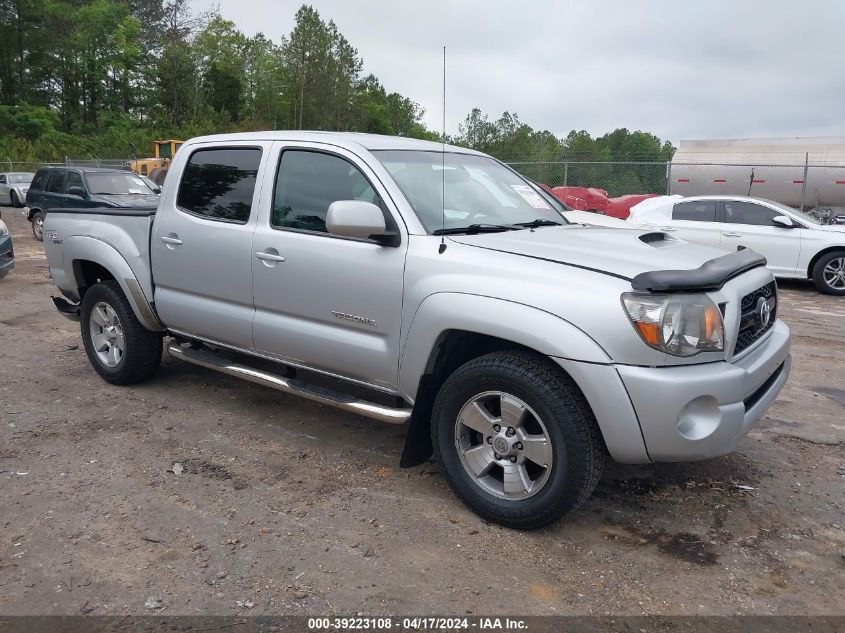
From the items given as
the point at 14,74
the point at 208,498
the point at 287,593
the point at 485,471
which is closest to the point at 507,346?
the point at 485,471

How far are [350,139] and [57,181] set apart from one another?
13684mm

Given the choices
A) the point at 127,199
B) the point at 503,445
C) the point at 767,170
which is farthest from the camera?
the point at 767,170

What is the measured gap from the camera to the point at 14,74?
55.3 metres

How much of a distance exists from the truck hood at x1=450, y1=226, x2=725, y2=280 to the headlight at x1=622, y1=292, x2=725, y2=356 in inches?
6.5

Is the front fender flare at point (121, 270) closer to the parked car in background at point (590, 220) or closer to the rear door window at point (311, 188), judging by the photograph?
the rear door window at point (311, 188)

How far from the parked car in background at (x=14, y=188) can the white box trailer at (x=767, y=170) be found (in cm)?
2265

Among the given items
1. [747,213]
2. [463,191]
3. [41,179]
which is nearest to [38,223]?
[41,179]

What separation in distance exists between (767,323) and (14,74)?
212ft

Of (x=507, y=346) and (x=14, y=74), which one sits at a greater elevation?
(x=14, y=74)

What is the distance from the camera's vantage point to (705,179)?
67.5 feet

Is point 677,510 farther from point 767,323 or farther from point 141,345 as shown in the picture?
point 141,345

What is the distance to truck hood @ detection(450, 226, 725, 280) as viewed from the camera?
3232mm

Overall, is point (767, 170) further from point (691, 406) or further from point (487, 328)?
point (487, 328)

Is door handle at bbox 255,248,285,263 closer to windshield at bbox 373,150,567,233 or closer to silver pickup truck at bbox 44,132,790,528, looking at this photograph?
silver pickup truck at bbox 44,132,790,528
